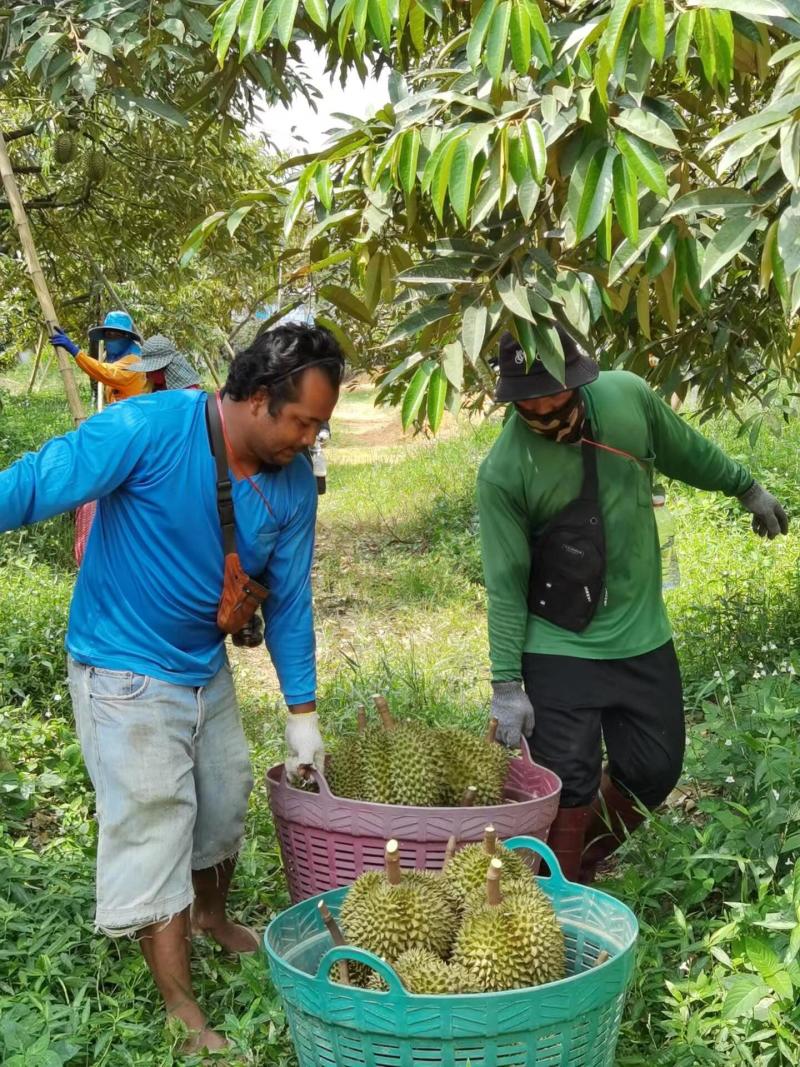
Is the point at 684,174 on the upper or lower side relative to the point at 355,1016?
upper

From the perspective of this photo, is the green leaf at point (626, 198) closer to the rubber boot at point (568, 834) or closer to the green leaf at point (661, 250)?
the green leaf at point (661, 250)

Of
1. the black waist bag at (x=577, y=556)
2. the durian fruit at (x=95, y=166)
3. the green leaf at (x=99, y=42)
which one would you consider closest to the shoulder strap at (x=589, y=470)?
the black waist bag at (x=577, y=556)

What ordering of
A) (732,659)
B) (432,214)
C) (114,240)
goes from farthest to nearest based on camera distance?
(114,240), (732,659), (432,214)

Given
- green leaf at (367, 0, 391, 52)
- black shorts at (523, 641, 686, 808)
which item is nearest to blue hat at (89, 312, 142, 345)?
black shorts at (523, 641, 686, 808)

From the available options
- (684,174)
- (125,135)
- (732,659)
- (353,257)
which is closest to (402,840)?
(353,257)

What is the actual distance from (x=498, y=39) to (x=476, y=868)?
159cm

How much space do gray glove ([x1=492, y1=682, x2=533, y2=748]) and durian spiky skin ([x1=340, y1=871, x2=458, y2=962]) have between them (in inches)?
40.5

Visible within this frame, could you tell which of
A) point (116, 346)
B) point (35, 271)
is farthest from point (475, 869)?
point (116, 346)

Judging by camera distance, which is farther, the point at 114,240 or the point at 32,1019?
the point at 114,240

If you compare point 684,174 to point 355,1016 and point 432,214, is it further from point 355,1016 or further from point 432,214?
point 355,1016

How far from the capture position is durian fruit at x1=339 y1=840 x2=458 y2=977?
2.21m

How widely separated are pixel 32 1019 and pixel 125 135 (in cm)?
541

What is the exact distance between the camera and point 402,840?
2607 mm

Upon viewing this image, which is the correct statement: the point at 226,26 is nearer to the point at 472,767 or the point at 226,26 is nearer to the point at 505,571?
the point at 505,571
